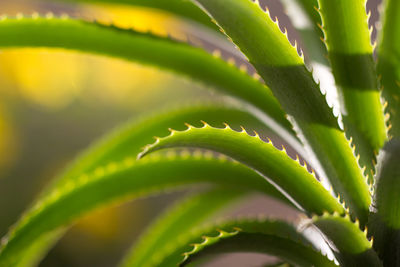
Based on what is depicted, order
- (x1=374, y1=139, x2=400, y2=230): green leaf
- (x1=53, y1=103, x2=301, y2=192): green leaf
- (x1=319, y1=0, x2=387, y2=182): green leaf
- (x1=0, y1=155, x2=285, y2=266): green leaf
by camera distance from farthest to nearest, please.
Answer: (x1=53, y1=103, x2=301, y2=192): green leaf, (x1=0, y1=155, x2=285, y2=266): green leaf, (x1=319, y1=0, x2=387, y2=182): green leaf, (x1=374, y1=139, x2=400, y2=230): green leaf

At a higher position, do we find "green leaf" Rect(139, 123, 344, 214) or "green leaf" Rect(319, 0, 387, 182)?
"green leaf" Rect(319, 0, 387, 182)

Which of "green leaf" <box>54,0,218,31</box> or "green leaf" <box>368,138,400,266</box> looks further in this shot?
"green leaf" <box>54,0,218,31</box>

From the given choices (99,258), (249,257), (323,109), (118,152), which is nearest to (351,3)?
(323,109)

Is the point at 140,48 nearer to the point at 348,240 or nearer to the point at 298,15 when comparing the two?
the point at 298,15

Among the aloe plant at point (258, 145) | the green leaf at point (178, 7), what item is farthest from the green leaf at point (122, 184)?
the green leaf at point (178, 7)

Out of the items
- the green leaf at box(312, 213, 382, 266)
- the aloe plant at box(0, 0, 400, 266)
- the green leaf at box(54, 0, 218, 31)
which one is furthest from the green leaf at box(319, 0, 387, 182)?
the green leaf at box(54, 0, 218, 31)

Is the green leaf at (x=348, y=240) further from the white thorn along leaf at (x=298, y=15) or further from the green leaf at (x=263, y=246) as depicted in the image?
the white thorn along leaf at (x=298, y=15)

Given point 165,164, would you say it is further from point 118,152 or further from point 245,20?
point 245,20

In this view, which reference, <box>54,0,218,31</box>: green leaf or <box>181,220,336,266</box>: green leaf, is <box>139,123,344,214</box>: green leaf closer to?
<box>181,220,336,266</box>: green leaf
